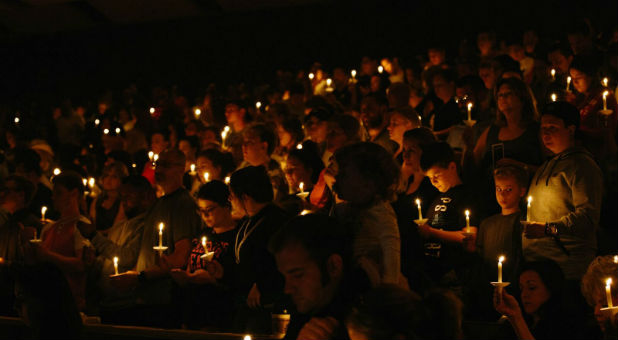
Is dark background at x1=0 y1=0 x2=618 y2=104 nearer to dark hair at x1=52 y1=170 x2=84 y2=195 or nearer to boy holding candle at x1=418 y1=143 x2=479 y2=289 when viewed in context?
dark hair at x1=52 y1=170 x2=84 y2=195

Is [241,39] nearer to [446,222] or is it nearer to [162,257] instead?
[162,257]

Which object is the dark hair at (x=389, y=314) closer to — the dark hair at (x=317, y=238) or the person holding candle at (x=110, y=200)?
the dark hair at (x=317, y=238)

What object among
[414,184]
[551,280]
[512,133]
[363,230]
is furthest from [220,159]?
[363,230]

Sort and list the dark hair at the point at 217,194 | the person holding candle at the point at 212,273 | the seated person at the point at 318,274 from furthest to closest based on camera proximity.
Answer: the dark hair at the point at 217,194, the person holding candle at the point at 212,273, the seated person at the point at 318,274

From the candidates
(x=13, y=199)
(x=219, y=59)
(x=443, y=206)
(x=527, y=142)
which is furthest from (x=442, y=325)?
(x=219, y=59)

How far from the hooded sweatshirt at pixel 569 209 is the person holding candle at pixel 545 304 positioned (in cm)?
43

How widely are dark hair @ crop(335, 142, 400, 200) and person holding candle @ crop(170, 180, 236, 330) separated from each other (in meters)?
1.42

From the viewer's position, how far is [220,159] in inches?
268

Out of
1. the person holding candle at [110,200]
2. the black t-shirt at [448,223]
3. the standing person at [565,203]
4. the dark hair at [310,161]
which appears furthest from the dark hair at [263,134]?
the standing person at [565,203]

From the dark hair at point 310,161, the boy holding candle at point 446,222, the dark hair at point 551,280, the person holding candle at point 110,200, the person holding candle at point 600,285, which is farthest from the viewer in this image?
the person holding candle at point 110,200

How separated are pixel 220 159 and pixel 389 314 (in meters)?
4.49

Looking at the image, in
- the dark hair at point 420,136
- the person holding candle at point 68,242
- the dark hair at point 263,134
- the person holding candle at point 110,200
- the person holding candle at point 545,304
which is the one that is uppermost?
the dark hair at point 263,134

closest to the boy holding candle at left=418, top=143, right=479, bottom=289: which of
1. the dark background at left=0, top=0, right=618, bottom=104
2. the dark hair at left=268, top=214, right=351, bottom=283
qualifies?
the dark hair at left=268, top=214, right=351, bottom=283

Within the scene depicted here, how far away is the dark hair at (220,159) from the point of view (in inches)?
267
